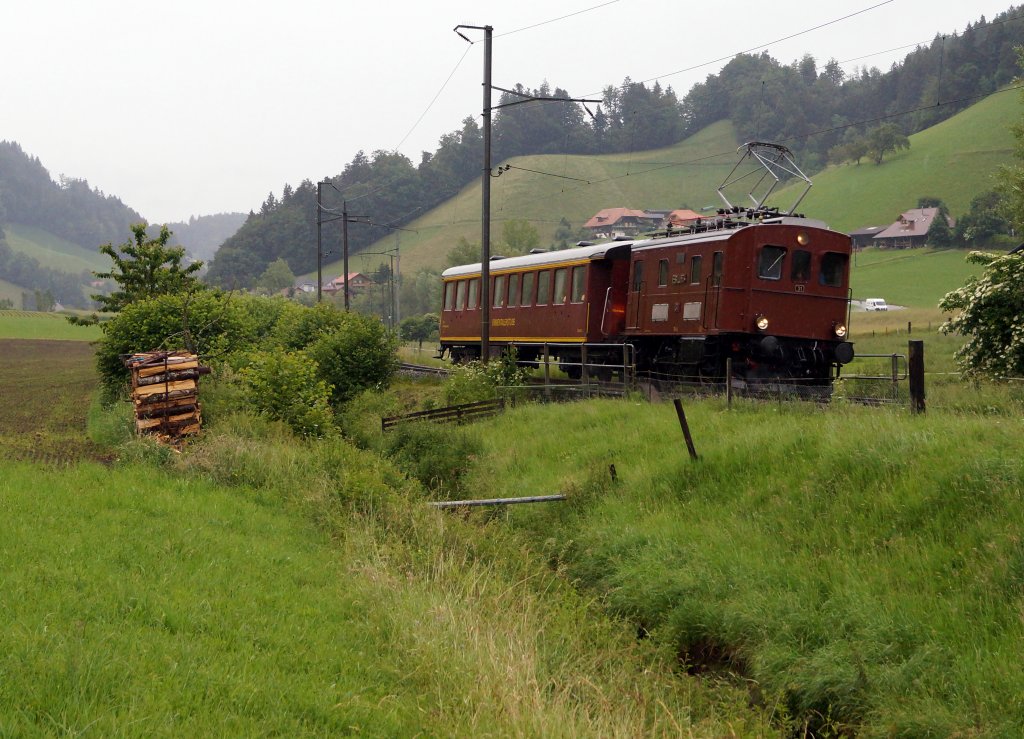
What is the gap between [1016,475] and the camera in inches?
366

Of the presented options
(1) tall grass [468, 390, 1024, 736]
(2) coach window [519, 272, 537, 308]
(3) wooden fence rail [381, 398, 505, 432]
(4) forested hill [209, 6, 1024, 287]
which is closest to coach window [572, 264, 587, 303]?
(2) coach window [519, 272, 537, 308]

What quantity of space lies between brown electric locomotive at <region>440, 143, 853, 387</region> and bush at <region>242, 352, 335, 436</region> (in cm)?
638

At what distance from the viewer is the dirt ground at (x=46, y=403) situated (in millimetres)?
14320

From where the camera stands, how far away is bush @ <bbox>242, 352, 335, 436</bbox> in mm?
19312

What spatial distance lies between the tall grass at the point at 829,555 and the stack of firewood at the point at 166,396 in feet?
21.9

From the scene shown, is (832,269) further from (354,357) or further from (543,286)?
(354,357)

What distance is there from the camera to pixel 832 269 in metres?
20.6

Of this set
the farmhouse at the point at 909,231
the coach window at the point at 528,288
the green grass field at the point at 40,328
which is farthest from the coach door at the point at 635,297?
the farmhouse at the point at 909,231

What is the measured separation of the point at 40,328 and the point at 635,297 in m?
77.6

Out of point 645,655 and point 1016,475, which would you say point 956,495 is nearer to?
point 1016,475

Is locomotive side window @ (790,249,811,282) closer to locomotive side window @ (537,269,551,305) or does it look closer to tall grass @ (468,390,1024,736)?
tall grass @ (468,390,1024,736)

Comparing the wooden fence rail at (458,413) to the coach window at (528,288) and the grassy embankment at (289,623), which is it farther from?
the grassy embankment at (289,623)

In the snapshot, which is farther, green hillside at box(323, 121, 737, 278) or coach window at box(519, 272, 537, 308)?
green hillside at box(323, 121, 737, 278)

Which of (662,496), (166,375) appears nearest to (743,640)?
(662,496)
